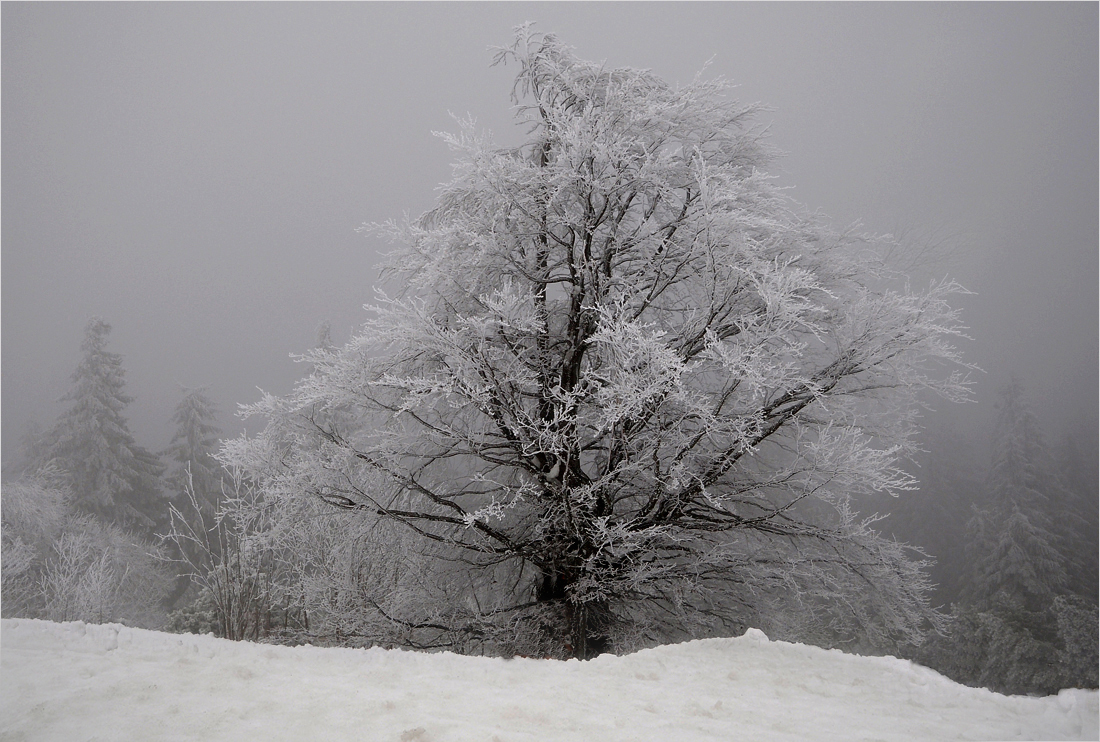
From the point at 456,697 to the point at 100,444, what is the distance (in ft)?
83.0

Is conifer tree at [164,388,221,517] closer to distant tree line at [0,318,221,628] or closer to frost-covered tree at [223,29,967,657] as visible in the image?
distant tree line at [0,318,221,628]

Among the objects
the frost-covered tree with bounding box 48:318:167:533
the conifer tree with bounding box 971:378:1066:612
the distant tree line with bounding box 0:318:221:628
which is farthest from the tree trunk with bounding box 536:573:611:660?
the frost-covered tree with bounding box 48:318:167:533

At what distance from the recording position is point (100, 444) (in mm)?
22516

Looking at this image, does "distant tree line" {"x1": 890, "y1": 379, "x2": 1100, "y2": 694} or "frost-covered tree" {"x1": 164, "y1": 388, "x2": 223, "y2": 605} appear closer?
"distant tree line" {"x1": 890, "y1": 379, "x2": 1100, "y2": 694}

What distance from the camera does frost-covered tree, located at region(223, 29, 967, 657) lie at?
5895mm

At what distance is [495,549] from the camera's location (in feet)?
23.0

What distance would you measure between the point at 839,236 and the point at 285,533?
7498mm

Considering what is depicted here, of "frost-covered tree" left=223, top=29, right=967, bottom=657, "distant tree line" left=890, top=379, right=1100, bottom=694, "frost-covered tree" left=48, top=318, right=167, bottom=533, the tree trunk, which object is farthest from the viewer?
"frost-covered tree" left=48, top=318, right=167, bottom=533

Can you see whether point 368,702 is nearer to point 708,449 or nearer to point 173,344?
point 708,449

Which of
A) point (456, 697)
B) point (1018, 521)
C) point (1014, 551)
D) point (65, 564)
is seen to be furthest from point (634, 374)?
point (1018, 521)

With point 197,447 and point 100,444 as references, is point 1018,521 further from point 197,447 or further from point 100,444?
point 100,444

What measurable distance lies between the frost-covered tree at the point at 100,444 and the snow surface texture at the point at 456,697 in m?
23.3

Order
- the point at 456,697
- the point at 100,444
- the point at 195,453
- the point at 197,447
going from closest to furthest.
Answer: the point at 456,697, the point at 100,444, the point at 195,453, the point at 197,447

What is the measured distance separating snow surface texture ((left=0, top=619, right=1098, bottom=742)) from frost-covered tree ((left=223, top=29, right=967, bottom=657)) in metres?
1.95
